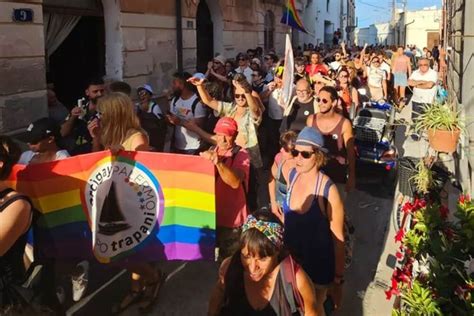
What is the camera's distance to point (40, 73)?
7.94 m

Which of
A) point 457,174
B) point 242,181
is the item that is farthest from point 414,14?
point 242,181

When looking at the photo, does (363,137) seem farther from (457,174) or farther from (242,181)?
(242,181)

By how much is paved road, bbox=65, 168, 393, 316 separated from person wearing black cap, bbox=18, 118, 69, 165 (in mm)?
1268

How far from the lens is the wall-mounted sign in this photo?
7.31 meters

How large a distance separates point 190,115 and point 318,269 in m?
3.16

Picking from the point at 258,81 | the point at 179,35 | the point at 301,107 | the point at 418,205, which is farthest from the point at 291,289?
the point at 179,35

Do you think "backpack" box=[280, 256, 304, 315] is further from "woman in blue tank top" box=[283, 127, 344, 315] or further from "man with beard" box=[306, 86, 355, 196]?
"man with beard" box=[306, 86, 355, 196]

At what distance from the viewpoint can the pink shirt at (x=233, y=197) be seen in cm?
399

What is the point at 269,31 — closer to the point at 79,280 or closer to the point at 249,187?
the point at 249,187

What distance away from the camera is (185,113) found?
19.9 feet

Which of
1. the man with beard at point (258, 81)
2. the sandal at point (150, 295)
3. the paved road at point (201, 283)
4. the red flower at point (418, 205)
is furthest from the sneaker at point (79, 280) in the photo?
the man with beard at point (258, 81)

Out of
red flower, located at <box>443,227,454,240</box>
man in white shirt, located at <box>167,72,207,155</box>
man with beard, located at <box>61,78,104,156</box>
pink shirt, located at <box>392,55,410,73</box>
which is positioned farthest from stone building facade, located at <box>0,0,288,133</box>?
red flower, located at <box>443,227,454,240</box>

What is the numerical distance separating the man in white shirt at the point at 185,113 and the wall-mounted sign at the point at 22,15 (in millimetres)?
2753

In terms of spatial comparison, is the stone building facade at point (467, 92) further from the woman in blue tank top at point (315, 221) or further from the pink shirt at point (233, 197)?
the woman in blue tank top at point (315, 221)
